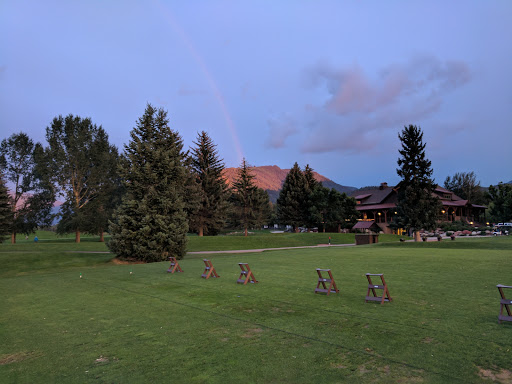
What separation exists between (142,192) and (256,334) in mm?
22953

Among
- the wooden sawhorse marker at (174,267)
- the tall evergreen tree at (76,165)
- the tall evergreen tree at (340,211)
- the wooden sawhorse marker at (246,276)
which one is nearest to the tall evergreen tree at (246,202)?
the tall evergreen tree at (340,211)

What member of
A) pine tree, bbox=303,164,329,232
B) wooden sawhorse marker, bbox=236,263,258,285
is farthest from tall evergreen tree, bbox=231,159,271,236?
wooden sawhorse marker, bbox=236,263,258,285

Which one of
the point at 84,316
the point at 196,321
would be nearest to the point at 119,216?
the point at 84,316

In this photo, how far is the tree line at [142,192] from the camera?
27.2 metres

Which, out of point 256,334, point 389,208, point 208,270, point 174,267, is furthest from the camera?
point 389,208

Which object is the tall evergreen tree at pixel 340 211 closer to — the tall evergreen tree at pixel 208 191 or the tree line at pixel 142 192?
the tree line at pixel 142 192

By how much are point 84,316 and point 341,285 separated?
337 inches

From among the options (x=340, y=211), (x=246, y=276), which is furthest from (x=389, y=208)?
(x=246, y=276)

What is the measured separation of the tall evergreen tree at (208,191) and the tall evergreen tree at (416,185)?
89.3 ft

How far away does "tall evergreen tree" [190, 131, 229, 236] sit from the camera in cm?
5448

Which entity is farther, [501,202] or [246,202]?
[246,202]

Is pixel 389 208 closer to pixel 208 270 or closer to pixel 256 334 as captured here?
pixel 208 270

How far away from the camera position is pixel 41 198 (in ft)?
177

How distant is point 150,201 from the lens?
27266mm
